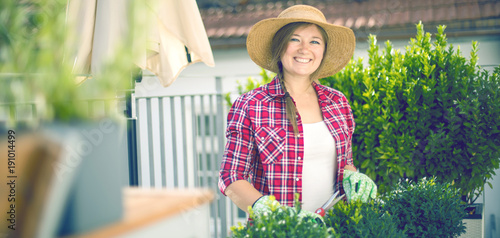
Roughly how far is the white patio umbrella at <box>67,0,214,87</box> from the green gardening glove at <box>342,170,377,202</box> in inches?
44.1

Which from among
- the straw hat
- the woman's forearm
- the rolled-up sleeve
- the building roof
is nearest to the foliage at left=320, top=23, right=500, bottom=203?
the straw hat

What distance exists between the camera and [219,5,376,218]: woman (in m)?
2.14

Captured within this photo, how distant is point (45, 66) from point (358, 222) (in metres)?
1.39

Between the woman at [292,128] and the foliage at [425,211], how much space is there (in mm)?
316

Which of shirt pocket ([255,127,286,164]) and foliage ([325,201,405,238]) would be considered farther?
shirt pocket ([255,127,286,164])

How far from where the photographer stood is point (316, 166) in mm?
2246

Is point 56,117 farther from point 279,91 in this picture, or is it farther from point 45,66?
point 279,91

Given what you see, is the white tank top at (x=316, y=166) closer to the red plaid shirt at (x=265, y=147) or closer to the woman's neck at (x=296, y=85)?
the red plaid shirt at (x=265, y=147)

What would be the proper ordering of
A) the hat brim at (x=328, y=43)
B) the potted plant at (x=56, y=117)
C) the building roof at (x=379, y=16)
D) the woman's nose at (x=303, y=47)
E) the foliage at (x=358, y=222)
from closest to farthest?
the potted plant at (x=56, y=117) < the foliage at (x=358, y=222) < the woman's nose at (x=303, y=47) < the hat brim at (x=328, y=43) < the building roof at (x=379, y=16)

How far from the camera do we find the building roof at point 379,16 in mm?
5980

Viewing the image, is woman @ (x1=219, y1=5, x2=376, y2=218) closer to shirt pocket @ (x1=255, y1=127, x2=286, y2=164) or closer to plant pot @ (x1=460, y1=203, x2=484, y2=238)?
shirt pocket @ (x1=255, y1=127, x2=286, y2=164)

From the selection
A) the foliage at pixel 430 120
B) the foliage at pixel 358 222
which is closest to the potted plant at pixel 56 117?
the foliage at pixel 358 222

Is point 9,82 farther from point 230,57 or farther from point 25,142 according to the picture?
point 230,57

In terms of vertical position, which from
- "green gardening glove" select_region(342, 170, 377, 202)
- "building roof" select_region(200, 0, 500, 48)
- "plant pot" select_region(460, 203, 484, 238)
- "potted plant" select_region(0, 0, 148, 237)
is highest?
"building roof" select_region(200, 0, 500, 48)
